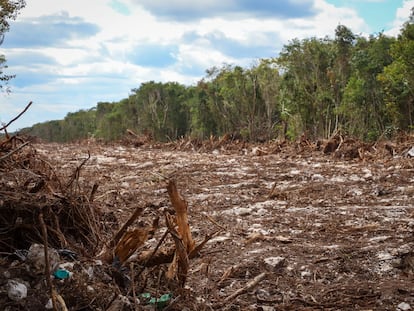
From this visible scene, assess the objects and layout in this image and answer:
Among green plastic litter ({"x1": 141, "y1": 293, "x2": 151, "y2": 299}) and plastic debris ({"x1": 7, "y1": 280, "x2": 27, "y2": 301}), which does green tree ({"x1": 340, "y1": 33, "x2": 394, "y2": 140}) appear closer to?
green plastic litter ({"x1": 141, "y1": 293, "x2": 151, "y2": 299})

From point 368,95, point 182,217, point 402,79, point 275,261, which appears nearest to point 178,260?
point 182,217

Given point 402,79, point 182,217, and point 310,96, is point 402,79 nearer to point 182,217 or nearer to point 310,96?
point 310,96

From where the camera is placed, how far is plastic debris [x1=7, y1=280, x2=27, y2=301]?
2773mm

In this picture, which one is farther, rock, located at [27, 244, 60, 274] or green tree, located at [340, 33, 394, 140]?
green tree, located at [340, 33, 394, 140]

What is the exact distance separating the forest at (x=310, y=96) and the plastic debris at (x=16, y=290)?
44.8ft

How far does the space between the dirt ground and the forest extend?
698 centimetres

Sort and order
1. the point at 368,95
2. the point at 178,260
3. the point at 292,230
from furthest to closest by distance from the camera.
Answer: the point at 368,95 → the point at 292,230 → the point at 178,260

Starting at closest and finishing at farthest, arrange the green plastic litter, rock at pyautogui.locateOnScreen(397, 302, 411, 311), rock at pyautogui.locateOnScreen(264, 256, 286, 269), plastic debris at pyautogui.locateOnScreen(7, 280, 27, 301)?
1. plastic debris at pyautogui.locateOnScreen(7, 280, 27, 301)
2. the green plastic litter
3. rock at pyautogui.locateOnScreen(397, 302, 411, 311)
4. rock at pyautogui.locateOnScreen(264, 256, 286, 269)

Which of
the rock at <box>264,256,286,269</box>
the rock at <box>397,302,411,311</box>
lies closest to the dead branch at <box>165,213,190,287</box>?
the rock at <box>264,256,286,269</box>

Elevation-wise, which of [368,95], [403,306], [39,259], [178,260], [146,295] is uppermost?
[368,95]

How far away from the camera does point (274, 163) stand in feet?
39.1

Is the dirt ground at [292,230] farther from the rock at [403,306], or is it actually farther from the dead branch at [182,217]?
the dead branch at [182,217]

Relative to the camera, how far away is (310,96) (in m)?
26.9

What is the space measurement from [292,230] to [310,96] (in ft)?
71.6
